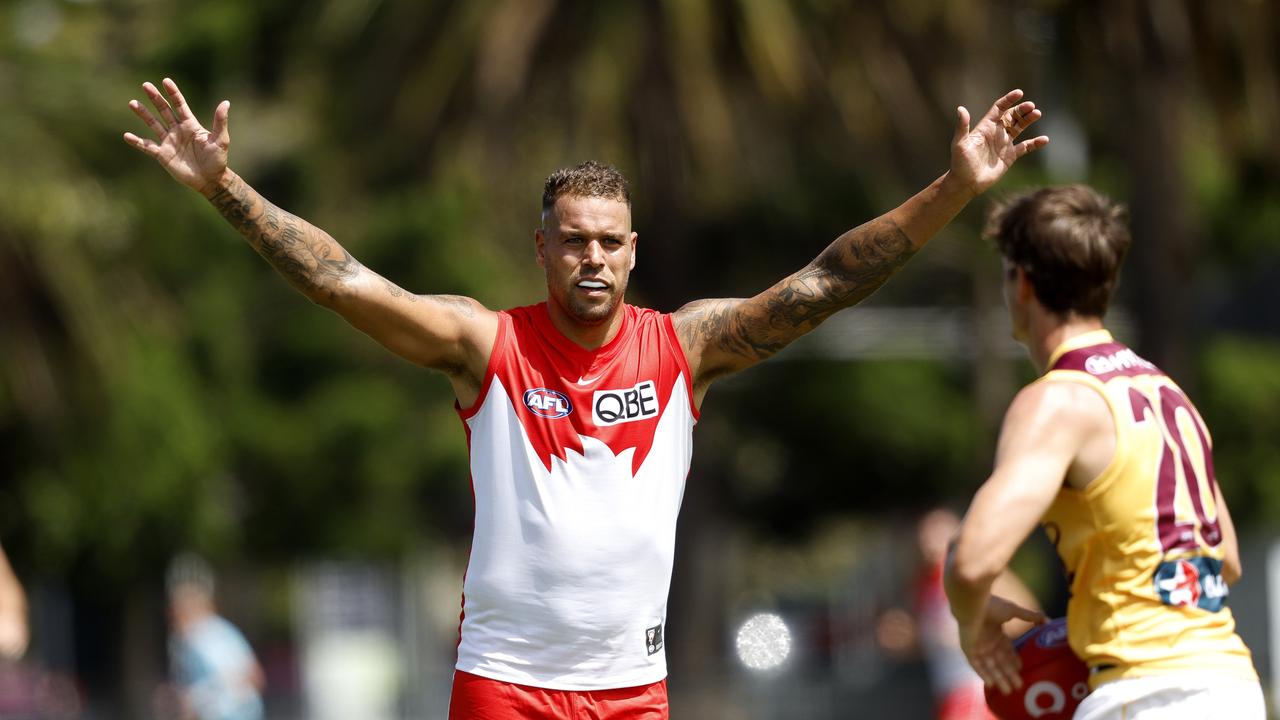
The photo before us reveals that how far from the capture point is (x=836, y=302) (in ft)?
16.4

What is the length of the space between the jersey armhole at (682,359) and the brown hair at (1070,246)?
3.13ft

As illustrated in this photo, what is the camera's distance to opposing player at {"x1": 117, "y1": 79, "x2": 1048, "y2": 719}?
471cm

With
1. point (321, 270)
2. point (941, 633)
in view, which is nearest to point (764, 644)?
point (941, 633)

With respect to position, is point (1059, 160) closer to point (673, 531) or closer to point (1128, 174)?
point (1128, 174)

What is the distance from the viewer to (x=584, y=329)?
4.92 metres

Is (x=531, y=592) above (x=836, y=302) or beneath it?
beneath

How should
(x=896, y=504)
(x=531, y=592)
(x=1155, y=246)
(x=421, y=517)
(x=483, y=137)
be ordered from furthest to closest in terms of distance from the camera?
(x=421, y=517), (x=896, y=504), (x=483, y=137), (x=1155, y=246), (x=531, y=592)

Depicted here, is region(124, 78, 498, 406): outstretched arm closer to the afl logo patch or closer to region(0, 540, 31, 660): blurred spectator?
the afl logo patch

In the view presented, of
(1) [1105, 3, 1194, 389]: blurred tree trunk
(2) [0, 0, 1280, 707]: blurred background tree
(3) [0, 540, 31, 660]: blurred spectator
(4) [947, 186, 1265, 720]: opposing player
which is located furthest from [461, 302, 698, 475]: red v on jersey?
(2) [0, 0, 1280, 707]: blurred background tree

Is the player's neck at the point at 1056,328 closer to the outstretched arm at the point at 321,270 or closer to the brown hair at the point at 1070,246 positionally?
the brown hair at the point at 1070,246

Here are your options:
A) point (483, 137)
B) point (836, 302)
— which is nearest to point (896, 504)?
point (483, 137)

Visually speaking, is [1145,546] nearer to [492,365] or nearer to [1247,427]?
[492,365]

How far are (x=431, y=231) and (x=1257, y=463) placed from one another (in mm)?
11675

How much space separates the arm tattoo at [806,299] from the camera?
16.1 feet
